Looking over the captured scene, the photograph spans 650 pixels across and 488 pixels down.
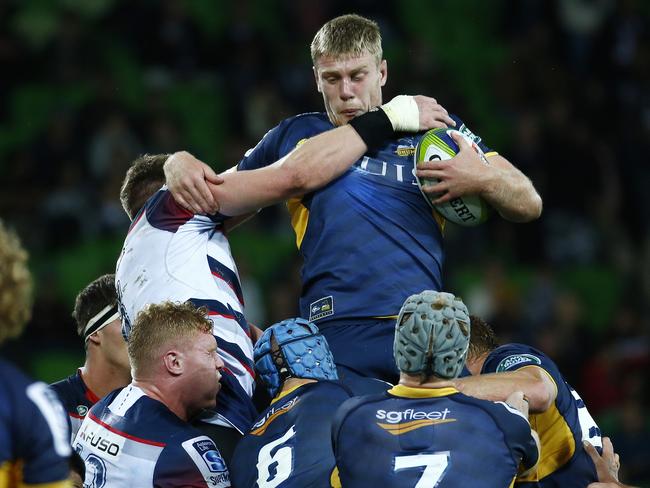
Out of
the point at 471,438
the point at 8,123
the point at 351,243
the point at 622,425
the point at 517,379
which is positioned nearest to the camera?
the point at 471,438

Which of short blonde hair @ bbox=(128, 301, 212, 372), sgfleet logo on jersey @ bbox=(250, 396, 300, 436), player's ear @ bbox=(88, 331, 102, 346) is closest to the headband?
player's ear @ bbox=(88, 331, 102, 346)

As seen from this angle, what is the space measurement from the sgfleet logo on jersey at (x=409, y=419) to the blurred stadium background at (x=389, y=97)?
5990mm

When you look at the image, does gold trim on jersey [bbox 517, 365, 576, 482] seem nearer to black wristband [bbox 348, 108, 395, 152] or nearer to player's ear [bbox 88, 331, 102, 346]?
black wristband [bbox 348, 108, 395, 152]

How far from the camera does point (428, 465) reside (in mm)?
4586

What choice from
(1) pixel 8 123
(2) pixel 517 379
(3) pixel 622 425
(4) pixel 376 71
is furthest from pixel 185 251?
(1) pixel 8 123

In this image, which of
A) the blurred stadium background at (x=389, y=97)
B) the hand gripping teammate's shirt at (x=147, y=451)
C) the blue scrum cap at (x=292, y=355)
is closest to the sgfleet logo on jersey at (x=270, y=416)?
the blue scrum cap at (x=292, y=355)

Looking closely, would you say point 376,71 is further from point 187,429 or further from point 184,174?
point 187,429

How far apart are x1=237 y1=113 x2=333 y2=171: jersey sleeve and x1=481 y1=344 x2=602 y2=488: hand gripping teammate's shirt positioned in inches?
55.9

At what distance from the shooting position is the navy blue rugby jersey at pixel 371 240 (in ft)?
18.4

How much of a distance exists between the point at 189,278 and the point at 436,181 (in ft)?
4.30

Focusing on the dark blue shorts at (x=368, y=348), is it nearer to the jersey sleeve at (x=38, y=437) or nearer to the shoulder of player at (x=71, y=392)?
the shoulder of player at (x=71, y=392)

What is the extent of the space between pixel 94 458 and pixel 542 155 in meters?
8.39

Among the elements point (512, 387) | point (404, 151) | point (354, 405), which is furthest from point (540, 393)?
point (404, 151)

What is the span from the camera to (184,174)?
5793 mm
